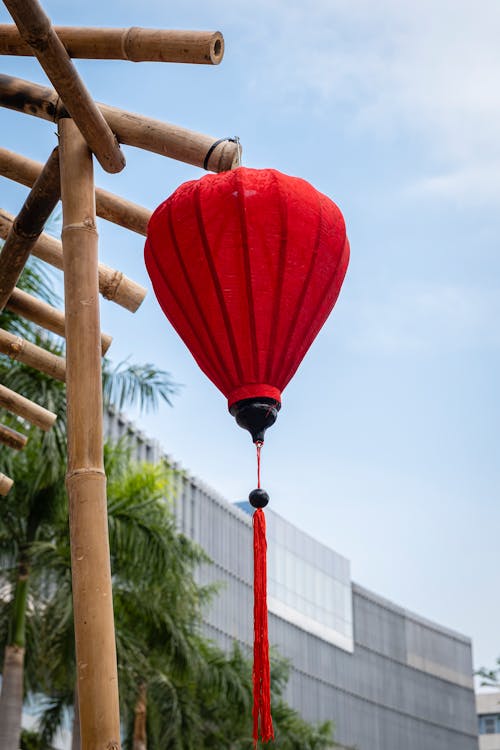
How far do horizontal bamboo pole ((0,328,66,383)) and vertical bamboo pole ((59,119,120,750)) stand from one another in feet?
5.22

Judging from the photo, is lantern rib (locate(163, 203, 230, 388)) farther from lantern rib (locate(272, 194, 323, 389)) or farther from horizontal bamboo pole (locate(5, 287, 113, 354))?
horizontal bamboo pole (locate(5, 287, 113, 354))

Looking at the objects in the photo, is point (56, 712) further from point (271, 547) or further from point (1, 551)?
point (271, 547)

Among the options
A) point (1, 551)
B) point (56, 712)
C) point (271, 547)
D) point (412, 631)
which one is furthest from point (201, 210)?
point (412, 631)

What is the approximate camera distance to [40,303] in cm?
496

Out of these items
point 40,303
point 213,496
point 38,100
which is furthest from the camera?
point 213,496

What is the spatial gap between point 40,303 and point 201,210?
160 centimetres

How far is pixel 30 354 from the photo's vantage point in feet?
17.3

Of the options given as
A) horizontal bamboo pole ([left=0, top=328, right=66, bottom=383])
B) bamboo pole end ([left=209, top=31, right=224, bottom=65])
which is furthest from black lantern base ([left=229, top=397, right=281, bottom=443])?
horizontal bamboo pole ([left=0, top=328, right=66, bottom=383])

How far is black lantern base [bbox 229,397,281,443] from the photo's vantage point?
349cm

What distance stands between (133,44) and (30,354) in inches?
79.8

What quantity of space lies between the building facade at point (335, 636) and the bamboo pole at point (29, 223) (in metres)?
28.2

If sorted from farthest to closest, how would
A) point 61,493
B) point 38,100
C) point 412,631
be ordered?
point 412,631
point 61,493
point 38,100

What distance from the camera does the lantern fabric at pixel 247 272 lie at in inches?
139

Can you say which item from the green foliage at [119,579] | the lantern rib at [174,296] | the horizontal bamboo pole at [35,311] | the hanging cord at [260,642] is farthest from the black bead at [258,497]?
the green foliage at [119,579]
